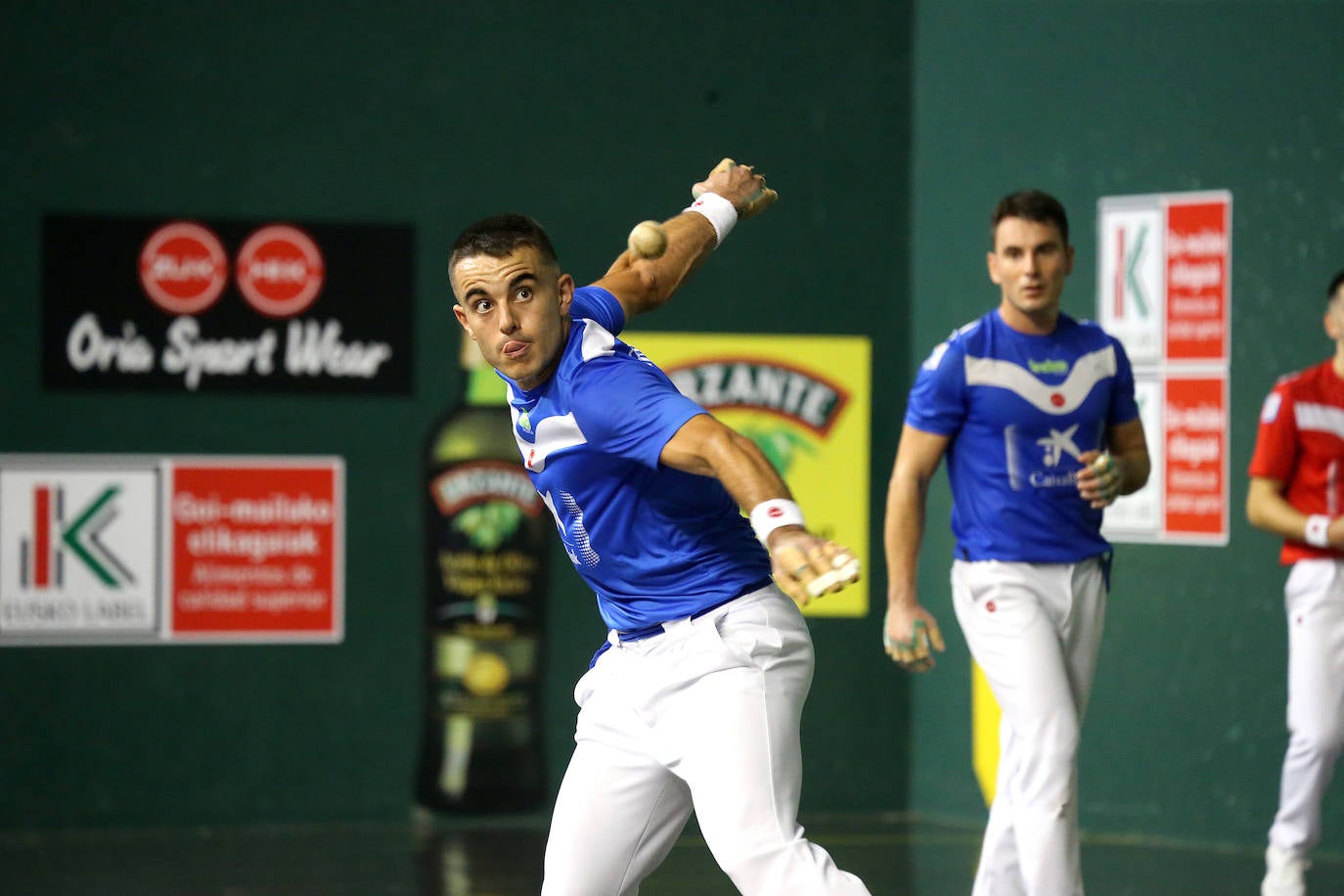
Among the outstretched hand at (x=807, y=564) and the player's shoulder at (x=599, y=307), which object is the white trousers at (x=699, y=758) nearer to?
the outstretched hand at (x=807, y=564)

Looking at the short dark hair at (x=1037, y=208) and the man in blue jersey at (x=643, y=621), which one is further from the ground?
the short dark hair at (x=1037, y=208)

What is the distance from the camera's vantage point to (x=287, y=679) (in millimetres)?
5582

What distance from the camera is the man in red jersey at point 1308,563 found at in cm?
419

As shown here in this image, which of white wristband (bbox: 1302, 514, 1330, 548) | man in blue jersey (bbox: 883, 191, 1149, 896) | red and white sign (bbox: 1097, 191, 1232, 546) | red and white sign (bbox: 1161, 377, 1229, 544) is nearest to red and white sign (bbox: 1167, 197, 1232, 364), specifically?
red and white sign (bbox: 1097, 191, 1232, 546)

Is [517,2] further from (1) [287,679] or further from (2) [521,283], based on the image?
(2) [521,283]

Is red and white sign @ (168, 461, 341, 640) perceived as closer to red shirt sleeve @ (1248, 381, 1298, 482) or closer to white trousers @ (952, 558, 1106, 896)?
white trousers @ (952, 558, 1106, 896)

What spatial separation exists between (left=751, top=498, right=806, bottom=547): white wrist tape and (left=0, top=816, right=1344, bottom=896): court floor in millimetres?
2790

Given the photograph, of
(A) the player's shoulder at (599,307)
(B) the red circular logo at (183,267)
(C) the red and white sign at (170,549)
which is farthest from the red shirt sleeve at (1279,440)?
(B) the red circular logo at (183,267)

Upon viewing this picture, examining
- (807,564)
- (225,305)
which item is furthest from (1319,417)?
(225,305)

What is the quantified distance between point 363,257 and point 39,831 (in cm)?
216

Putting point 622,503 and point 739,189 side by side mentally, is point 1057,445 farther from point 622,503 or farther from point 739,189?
point 622,503

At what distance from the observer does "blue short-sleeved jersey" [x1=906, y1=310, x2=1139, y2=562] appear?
3.73 m

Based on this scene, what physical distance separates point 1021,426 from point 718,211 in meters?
0.97

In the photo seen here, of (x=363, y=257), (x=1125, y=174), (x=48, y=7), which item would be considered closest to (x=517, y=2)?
(x=363, y=257)
